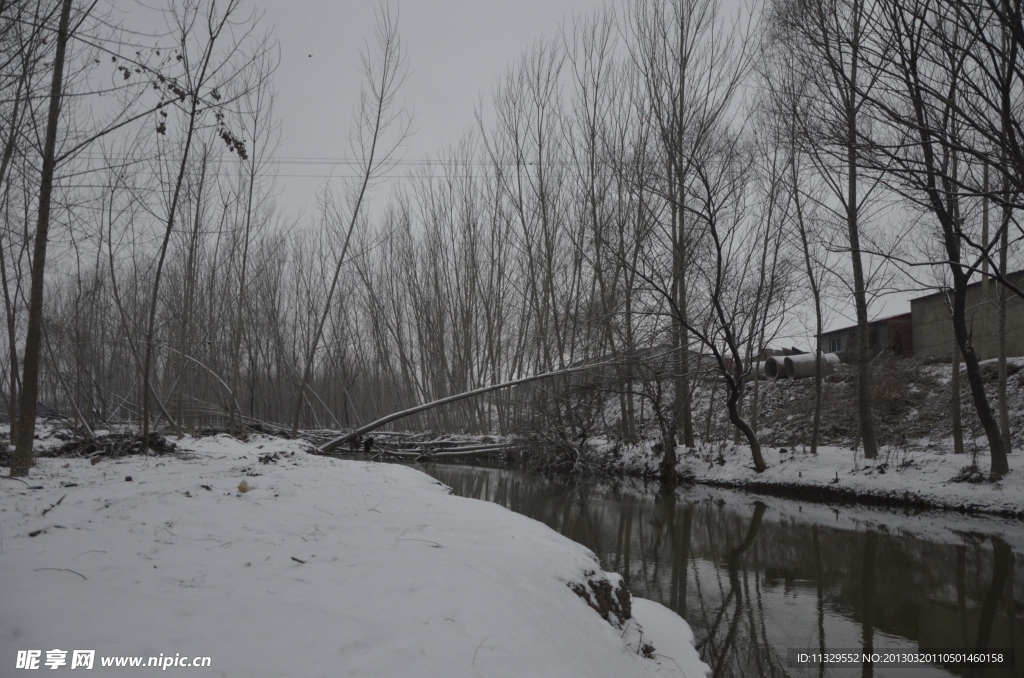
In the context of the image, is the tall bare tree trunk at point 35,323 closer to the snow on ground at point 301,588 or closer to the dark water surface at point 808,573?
the snow on ground at point 301,588

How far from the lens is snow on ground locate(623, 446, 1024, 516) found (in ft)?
26.1

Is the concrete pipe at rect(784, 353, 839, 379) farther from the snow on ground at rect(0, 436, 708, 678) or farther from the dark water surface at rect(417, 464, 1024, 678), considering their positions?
the snow on ground at rect(0, 436, 708, 678)

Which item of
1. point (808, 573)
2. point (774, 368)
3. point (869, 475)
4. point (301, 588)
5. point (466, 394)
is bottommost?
point (808, 573)

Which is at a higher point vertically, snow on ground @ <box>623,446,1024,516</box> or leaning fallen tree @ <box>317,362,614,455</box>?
leaning fallen tree @ <box>317,362,614,455</box>

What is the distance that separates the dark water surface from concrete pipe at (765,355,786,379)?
1022 cm

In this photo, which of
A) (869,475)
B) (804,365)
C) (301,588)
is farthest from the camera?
(804,365)

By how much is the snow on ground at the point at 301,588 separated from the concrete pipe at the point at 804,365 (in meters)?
16.5

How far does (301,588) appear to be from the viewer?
2.63 metres

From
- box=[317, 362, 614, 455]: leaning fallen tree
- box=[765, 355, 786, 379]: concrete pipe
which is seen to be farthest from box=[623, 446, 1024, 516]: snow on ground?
box=[765, 355, 786, 379]: concrete pipe

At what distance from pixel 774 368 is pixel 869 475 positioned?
10.4m

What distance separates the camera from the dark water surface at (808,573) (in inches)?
160

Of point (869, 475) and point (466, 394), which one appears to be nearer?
→ point (869, 475)

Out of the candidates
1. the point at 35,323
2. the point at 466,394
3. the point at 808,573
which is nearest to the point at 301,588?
the point at 35,323

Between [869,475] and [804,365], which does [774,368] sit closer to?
[804,365]
